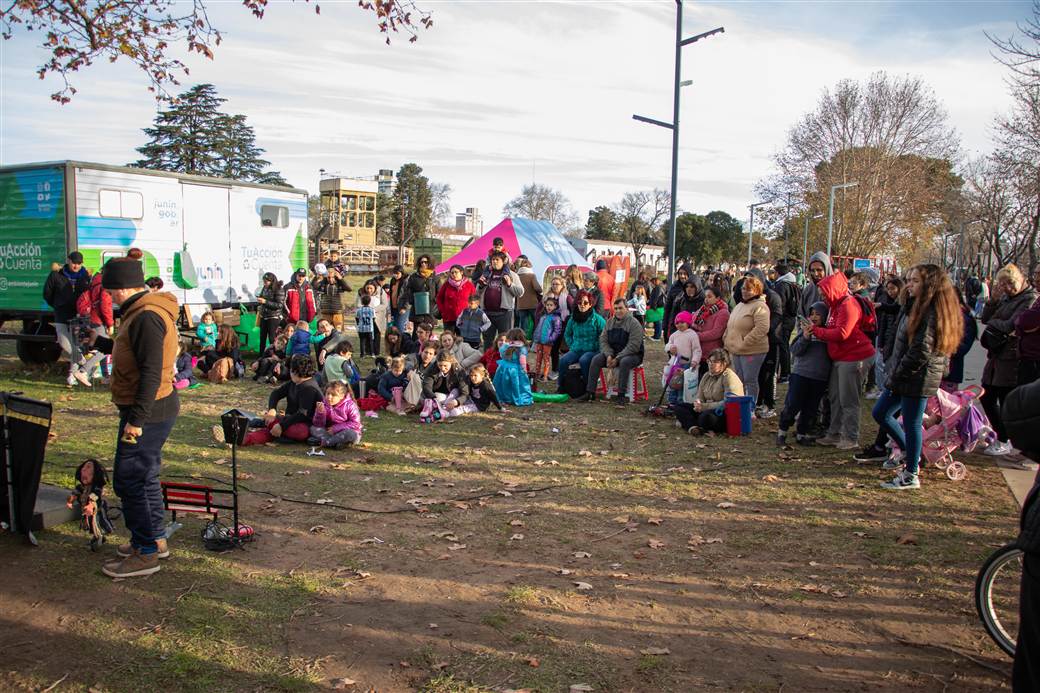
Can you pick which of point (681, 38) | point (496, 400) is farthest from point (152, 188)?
point (681, 38)

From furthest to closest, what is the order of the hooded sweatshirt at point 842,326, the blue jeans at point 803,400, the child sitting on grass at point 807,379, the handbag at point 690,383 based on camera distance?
the handbag at point 690,383 < the blue jeans at point 803,400 < the child sitting on grass at point 807,379 < the hooded sweatshirt at point 842,326

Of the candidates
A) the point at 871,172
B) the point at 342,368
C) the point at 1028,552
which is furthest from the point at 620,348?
the point at 871,172

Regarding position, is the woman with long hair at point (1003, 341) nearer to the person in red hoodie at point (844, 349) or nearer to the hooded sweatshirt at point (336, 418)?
the person in red hoodie at point (844, 349)

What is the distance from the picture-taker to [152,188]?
48.8 feet

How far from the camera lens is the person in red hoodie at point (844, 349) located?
836cm

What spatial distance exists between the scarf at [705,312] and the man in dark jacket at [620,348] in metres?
1.06

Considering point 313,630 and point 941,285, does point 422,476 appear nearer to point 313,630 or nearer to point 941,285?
point 313,630

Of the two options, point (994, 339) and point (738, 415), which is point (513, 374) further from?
point (994, 339)

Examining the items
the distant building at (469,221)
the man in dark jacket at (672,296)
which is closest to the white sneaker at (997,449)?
the man in dark jacket at (672,296)

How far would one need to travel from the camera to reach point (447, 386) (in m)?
11.2

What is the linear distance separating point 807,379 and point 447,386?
5.09 m

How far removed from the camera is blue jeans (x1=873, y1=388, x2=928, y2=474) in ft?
23.3

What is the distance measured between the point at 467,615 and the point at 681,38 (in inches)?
585

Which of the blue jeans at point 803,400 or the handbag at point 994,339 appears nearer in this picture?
the handbag at point 994,339
